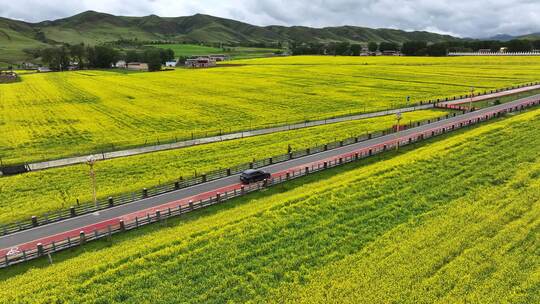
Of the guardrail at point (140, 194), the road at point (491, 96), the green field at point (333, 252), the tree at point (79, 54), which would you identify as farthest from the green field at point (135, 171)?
the tree at point (79, 54)

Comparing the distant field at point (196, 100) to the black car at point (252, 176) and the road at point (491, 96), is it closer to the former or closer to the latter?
the road at point (491, 96)

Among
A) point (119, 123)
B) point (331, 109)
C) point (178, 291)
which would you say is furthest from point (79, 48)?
point (178, 291)

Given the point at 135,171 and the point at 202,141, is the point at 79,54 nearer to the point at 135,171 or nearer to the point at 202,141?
the point at 202,141

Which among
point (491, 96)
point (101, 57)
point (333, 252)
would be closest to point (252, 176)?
point (333, 252)

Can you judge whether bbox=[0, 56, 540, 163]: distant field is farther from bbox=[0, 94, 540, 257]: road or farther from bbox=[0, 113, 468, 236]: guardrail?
bbox=[0, 94, 540, 257]: road

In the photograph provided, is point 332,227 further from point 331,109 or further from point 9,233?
point 331,109

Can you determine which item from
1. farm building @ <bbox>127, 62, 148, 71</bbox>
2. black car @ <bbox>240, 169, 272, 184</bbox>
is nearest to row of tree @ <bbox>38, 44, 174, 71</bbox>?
farm building @ <bbox>127, 62, 148, 71</bbox>

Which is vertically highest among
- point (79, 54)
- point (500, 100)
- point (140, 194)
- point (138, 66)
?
point (79, 54)
